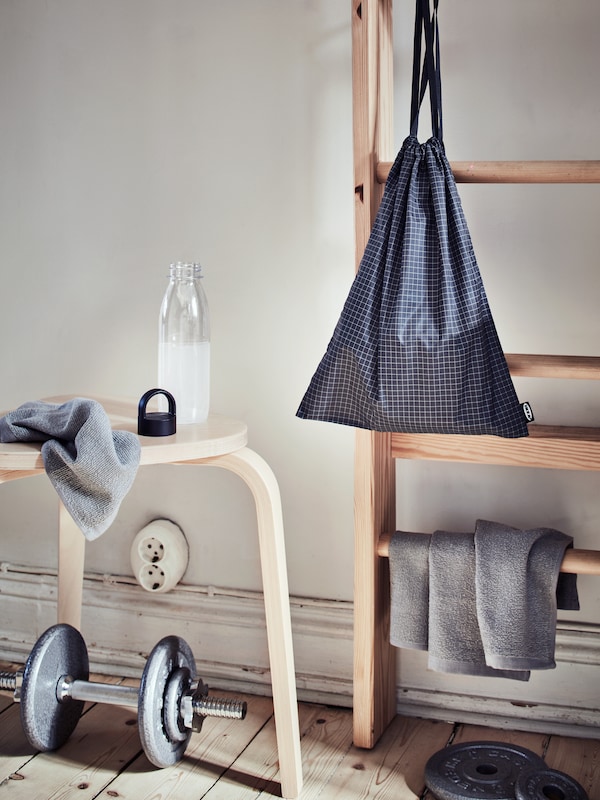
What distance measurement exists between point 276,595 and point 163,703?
0.28 m

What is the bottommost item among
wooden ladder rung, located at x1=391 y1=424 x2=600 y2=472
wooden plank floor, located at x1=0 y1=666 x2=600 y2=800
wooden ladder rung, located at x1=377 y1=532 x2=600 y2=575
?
wooden plank floor, located at x1=0 y1=666 x2=600 y2=800

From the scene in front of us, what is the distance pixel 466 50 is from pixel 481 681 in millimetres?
1149

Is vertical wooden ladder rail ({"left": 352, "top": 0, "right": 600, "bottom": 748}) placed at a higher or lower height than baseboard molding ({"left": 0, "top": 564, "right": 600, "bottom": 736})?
higher

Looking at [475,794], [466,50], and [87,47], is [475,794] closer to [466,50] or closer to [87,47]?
[466,50]

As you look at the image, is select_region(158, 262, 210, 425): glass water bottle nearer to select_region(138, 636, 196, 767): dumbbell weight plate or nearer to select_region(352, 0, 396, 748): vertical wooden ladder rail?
select_region(352, 0, 396, 748): vertical wooden ladder rail

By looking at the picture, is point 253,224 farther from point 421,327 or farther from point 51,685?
point 51,685

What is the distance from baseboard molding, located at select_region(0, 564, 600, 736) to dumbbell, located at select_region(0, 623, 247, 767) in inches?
9.6

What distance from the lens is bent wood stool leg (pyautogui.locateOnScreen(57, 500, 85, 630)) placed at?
5.11ft

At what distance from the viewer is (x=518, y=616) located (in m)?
1.33

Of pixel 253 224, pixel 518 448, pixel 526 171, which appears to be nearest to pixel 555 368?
pixel 518 448

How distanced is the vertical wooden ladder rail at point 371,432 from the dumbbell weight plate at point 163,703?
0.30m

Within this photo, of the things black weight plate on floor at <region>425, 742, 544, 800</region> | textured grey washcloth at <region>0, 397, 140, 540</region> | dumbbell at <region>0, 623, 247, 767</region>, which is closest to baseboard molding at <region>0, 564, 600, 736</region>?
black weight plate on floor at <region>425, 742, 544, 800</region>

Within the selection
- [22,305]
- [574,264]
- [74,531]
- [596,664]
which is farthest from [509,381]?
[22,305]

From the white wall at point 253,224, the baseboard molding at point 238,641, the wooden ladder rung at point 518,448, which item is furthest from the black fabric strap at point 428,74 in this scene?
the baseboard molding at point 238,641
